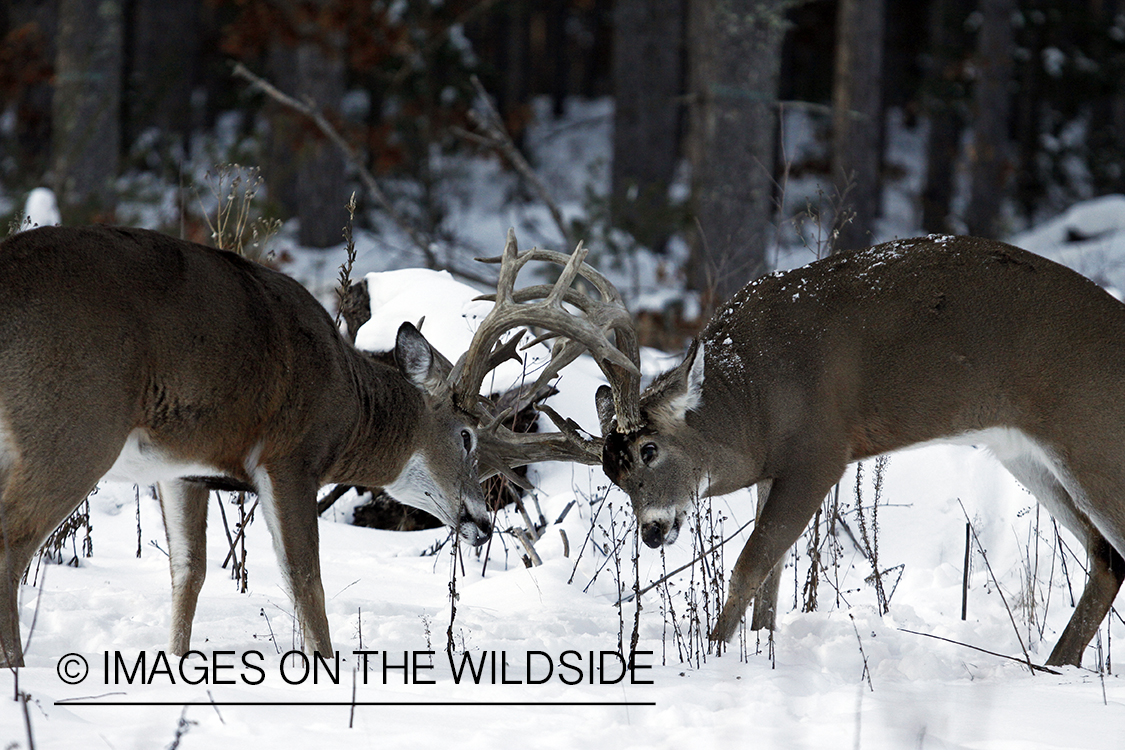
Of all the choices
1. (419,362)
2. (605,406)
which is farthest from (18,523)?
(605,406)

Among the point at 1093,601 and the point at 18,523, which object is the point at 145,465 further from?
the point at 1093,601

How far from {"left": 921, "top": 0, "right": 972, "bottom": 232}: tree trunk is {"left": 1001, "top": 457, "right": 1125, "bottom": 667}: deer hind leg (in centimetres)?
1920

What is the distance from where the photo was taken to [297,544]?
4684mm

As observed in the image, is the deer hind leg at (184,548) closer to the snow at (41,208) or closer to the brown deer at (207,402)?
the brown deer at (207,402)

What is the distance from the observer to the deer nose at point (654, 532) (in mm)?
5164

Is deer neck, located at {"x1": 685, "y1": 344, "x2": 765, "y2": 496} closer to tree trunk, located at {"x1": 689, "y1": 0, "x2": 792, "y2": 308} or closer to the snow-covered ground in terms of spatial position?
the snow-covered ground

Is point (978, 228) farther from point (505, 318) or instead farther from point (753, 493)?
point (505, 318)

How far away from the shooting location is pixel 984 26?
74.1 ft

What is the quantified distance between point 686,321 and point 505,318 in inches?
347

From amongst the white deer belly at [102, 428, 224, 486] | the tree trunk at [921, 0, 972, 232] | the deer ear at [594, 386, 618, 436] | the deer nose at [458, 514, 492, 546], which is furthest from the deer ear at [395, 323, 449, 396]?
the tree trunk at [921, 0, 972, 232]

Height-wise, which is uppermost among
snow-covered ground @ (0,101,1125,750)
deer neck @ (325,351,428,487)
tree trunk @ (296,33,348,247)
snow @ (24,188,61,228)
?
tree trunk @ (296,33,348,247)

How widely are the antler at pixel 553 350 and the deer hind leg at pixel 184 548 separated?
4.10ft

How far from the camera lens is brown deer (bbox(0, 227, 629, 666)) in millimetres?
4020

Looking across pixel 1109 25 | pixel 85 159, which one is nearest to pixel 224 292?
pixel 85 159
